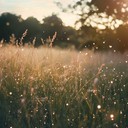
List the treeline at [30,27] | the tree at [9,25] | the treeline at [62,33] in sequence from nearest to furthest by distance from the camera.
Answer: the treeline at [62,33]
the treeline at [30,27]
the tree at [9,25]

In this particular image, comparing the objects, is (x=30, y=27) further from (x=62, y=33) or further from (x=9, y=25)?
(x=62, y=33)

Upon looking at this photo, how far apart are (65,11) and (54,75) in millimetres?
21511

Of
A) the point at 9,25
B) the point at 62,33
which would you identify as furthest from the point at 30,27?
the point at 62,33

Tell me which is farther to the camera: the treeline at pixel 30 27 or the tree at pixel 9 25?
the tree at pixel 9 25

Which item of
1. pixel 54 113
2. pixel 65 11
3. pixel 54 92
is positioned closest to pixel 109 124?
pixel 54 113

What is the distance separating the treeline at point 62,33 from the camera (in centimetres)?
2253

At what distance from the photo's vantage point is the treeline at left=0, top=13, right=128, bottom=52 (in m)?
22.5

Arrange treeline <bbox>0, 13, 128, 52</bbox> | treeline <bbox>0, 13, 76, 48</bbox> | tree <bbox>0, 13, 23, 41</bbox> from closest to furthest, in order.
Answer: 1. treeline <bbox>0, 13, 128, 52</bbox>
2. treeline <bbox>0, 13, 76, 48</bbox>
3. tree <bbox>0, 13, 23, 41</bbox>

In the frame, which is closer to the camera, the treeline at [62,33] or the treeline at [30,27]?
the treeline at [62,33]

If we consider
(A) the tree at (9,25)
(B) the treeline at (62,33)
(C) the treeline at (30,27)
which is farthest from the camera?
(A) the tree at (9,25)

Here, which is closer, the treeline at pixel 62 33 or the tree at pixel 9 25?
the treeline at pixel 62 33

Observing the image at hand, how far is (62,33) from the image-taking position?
1478 inches

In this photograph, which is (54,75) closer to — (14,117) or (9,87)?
(9,87)

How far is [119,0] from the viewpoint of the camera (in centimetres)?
2386
